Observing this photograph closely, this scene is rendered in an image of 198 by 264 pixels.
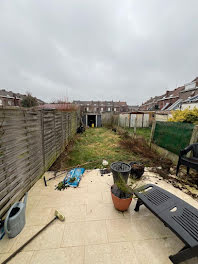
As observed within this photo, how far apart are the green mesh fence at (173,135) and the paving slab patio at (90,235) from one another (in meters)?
1.92

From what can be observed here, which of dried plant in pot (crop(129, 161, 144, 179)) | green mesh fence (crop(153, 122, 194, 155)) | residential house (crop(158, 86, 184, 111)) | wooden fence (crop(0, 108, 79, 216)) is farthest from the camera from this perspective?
residential house (crop(158, 86, 184, 111))

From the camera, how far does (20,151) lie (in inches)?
82.2

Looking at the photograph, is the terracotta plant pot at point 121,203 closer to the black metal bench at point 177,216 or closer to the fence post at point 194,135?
the black metal bench at point 177,216

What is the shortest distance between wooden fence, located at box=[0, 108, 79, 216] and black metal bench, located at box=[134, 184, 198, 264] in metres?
2.27

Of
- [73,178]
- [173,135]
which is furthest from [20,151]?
[173,135]

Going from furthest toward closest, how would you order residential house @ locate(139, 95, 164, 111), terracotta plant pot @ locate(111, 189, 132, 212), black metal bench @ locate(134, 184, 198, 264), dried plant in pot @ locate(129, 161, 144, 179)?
residential house @ locate(139, 95, 164, 111), dried plant in pot @ locate(129, 161, 144, 179), terracotta plant pot @ locate(111, 189, 132, 212), black metal bench @ locate(134, 184, 198, 264)

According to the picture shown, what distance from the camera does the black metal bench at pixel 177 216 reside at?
44.4 inches

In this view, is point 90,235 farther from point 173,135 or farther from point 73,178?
point 173,135

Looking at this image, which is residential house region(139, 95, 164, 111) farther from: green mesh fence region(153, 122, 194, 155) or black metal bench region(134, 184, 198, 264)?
black metal bench region(134, 184, 198, 264)

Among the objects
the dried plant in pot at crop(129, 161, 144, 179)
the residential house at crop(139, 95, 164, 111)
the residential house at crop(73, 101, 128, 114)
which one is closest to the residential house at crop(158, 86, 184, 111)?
the residential house at crop(139, 95, 164, 111)

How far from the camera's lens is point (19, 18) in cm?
494

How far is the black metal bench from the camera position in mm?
1128

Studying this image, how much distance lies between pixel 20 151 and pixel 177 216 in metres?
2.91

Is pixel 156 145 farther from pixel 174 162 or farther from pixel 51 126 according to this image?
pixel 51 126
